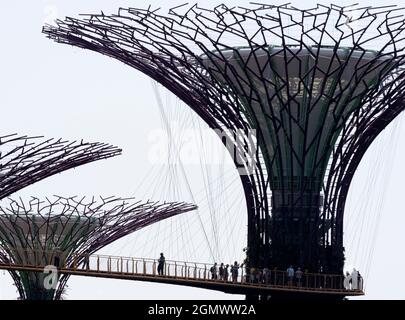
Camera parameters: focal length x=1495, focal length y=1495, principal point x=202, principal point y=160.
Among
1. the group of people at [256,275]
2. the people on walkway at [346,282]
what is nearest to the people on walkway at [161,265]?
the group of people at [256,275]

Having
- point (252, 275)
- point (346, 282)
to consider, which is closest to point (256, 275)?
point (252, 275)

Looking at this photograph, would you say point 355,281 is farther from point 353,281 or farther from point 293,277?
point 293,277

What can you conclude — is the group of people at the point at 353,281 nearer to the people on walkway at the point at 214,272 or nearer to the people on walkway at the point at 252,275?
the people on walkway at the point at 252,275

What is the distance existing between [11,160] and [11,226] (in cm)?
2590

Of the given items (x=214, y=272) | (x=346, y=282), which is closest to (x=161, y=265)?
(x=214, y=272)

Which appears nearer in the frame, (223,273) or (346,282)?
(223,273)

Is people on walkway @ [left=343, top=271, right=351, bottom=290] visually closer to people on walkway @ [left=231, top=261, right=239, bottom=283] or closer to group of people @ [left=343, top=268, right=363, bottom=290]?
group of people @ [left=343, top=268, right=363, bottom=290]

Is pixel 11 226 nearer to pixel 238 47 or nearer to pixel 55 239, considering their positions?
pixel 55 239

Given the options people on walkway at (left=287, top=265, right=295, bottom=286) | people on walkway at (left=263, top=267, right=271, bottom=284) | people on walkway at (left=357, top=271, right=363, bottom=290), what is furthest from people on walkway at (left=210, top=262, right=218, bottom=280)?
people on walkway at (left=357, top=271, right=363, bottom=290)

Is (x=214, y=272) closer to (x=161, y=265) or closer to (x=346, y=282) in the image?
(x=161, y=265)

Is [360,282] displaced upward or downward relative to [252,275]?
downward

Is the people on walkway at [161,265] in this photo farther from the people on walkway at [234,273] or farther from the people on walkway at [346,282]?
the people on walkway at [346,282]

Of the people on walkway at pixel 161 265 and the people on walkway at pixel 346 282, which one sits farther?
the people on walkway at pixel 346 282

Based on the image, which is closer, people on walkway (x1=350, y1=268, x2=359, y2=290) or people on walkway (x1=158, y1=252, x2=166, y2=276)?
people on walkway (x1=158, y1=252, x2=166, y2=276)
